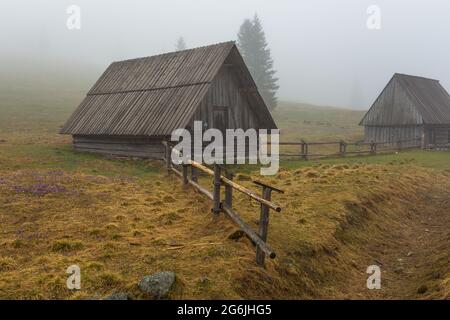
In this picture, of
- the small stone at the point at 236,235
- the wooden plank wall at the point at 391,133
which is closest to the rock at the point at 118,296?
the small stone at the point at 236,235

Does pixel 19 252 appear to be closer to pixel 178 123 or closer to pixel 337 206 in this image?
pixel 337 206

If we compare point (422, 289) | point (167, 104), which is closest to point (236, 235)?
point (422, 289)

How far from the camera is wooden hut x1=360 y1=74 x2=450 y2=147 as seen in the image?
37.8m

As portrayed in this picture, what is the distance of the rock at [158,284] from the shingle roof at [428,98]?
36.0 metres

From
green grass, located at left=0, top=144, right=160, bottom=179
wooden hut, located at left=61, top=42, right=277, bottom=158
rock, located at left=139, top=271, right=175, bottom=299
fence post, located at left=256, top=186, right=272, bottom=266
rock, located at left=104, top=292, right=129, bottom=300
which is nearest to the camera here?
rock, located at left=104, top=292, right=129, bottom=300

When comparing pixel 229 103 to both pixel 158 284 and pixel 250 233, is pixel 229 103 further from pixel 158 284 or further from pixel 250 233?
pixel 158 284

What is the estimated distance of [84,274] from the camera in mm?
7207

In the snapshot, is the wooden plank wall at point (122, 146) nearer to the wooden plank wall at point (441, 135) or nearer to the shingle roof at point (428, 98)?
the shingle roof at point (428, 98)

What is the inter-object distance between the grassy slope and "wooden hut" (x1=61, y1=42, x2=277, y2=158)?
372cm

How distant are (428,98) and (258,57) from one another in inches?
1263

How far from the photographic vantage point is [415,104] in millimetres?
38250

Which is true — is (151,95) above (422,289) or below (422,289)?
above

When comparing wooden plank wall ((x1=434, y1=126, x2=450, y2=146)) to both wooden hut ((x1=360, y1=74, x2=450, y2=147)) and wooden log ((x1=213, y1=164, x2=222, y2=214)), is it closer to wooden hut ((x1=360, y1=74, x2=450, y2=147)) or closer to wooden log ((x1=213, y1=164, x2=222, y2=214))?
wooden hut ((x1=360, y1=74, x2=450, y2=147))

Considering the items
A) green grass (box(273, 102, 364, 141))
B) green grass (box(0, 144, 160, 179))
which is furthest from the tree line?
green grass (box(0, 144, 160, 179))
